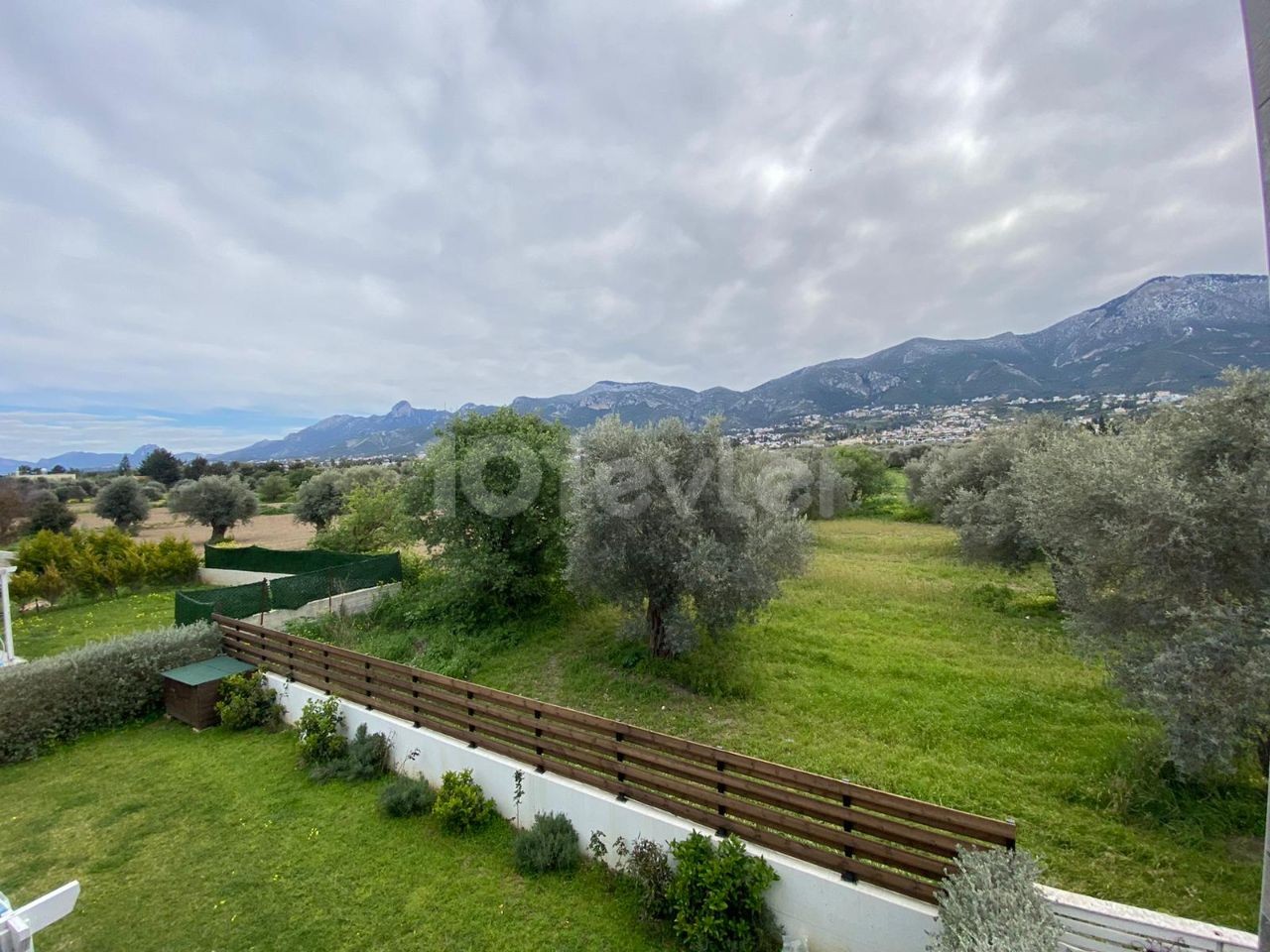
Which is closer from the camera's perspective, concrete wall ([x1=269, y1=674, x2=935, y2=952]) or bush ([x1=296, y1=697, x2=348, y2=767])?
concrete wall ([x1=269, y1=674, x2=935, y2=952])

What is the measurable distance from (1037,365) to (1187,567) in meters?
149

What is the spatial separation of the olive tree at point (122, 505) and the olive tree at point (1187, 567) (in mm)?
44687

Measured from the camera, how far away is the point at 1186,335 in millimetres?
96938

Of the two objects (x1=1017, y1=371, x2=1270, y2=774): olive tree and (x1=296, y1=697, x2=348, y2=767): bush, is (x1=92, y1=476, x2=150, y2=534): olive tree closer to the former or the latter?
(x1=296, y1=697, x2=348, y2=767): bush

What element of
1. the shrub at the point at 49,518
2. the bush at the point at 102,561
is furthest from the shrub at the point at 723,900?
the shrub at the point at 49,518

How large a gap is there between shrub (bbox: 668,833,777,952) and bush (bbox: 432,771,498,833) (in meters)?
2.52

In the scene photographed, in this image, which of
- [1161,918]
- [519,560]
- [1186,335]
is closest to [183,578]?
[519,560]

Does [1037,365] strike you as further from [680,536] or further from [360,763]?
[360,763]

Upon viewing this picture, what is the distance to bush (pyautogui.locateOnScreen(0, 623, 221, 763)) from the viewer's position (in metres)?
Result: 7.83

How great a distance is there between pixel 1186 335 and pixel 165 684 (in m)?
144

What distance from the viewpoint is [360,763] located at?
6.85 m

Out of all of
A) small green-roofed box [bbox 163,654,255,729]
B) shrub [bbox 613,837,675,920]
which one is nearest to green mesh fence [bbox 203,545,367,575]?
small green-roofed box [bbox 163,654,255,729]

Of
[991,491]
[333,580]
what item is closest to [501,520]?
[333,580]

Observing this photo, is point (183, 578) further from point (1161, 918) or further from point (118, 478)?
point (1161, 918)
